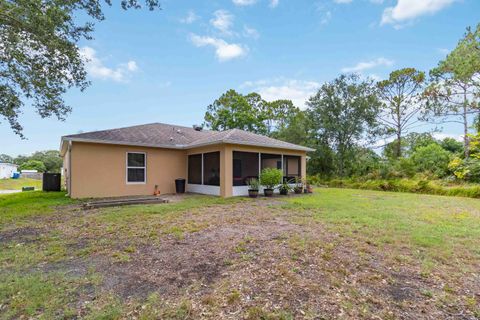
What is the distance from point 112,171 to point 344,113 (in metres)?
16.3

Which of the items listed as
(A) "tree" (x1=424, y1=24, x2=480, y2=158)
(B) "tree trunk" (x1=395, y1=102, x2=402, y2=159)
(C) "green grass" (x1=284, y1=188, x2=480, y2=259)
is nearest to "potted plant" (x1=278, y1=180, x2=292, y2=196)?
(C) "green grass" (x1=284, y1=188, x2=480, y2=259)

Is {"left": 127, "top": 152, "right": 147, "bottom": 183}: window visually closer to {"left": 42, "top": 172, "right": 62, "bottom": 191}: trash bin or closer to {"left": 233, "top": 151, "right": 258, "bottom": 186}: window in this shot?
{"left": 233, "top": 151, "right": 258, "bottom": 186}: window

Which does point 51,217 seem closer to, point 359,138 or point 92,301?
point 92,301

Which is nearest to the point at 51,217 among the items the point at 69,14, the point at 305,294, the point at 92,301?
the point at 92,301

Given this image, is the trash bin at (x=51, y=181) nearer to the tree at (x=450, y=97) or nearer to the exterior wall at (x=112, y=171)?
the exterior wall at (x=112, y=171)

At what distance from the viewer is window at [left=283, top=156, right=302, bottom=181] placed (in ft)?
44.1

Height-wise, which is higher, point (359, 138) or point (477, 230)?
point (359, 138)

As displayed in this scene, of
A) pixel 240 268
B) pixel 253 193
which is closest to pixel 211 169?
pixel 253 193

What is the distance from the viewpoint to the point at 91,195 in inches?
400

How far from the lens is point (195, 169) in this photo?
12422mm

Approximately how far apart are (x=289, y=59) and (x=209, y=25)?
4.64 metres

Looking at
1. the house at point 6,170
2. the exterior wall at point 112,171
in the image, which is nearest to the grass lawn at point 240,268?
the exterior wall at point 112,171

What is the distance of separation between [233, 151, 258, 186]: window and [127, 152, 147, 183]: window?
4221 mm

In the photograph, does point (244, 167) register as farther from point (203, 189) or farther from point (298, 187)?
point (298, 187)
